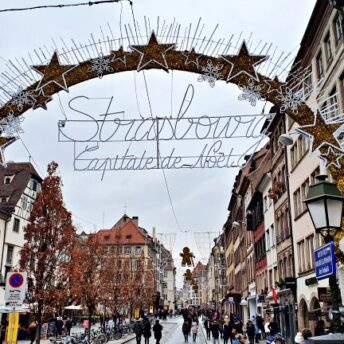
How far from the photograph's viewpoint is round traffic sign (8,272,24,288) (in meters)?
12.0

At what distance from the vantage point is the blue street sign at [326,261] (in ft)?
21.2

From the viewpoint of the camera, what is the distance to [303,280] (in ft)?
94.6

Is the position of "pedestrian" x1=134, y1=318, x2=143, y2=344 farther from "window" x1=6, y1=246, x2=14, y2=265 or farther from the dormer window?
the dormer window

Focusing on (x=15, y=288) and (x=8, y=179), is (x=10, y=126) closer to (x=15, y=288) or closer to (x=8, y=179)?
(x=15, y=288)

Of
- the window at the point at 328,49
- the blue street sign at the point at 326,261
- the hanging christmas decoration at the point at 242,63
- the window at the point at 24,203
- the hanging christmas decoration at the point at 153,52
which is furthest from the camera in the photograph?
the window at the point at 24,203

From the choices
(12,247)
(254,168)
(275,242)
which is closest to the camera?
(275,242)

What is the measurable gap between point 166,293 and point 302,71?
15310cm

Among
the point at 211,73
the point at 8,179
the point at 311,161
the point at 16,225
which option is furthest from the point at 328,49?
the point at 8,179

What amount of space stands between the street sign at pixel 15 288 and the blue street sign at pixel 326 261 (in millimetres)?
7434

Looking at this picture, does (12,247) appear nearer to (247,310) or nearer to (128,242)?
(247,310)

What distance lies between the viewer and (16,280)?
39.3 ft

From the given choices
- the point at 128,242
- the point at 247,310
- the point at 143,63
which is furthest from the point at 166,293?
the point at 143,63

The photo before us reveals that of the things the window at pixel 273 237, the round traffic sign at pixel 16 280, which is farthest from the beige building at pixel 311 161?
the round traffic sign at pixel 16 280

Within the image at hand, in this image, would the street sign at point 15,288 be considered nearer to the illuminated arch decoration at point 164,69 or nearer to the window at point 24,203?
the illuminated arch decoration at point 164,69
